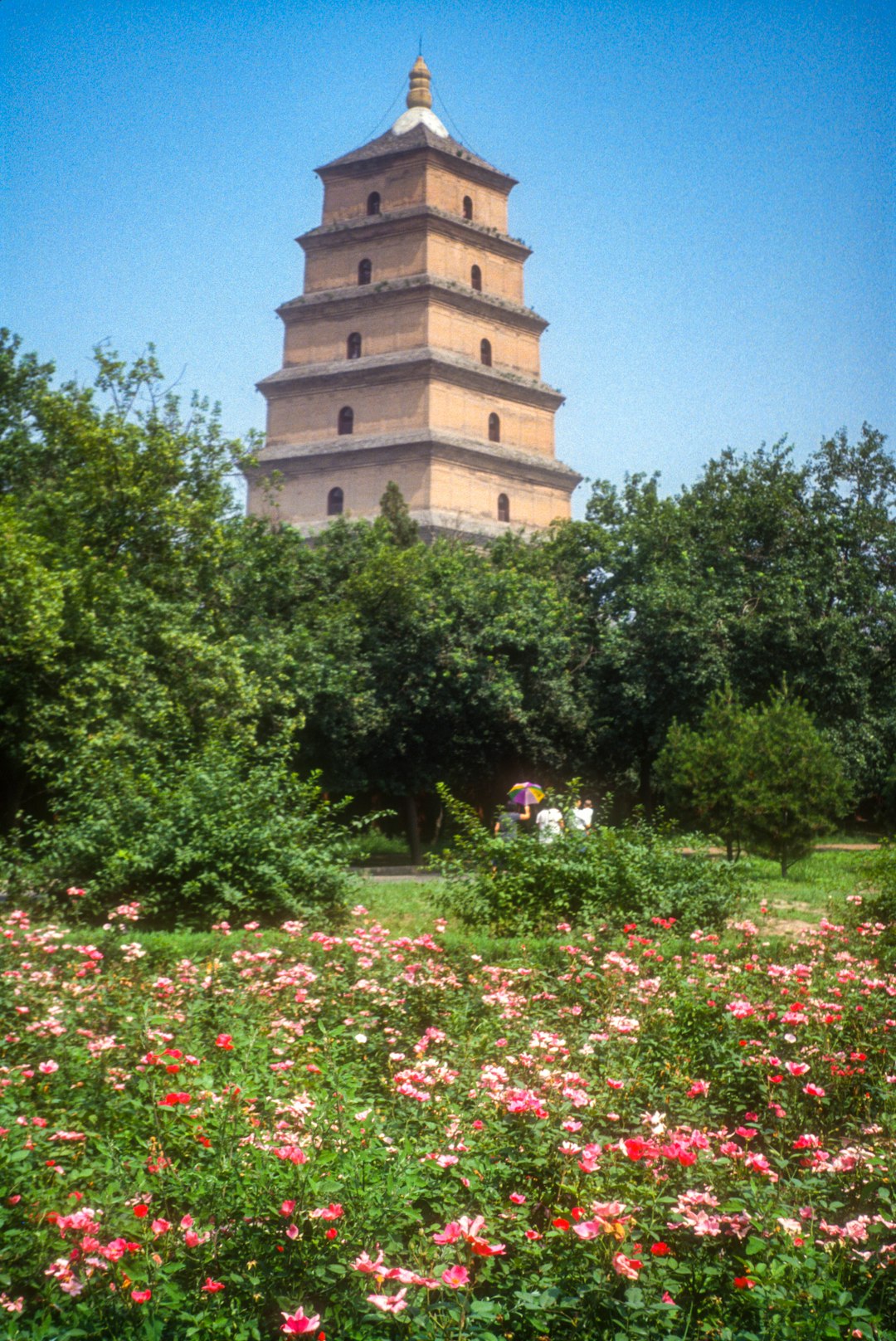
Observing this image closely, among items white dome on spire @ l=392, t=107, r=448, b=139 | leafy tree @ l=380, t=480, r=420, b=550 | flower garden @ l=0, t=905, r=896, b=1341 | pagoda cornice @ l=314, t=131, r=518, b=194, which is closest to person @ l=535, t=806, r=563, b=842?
flower garden @ l=0, t=905, r=896, b=1341

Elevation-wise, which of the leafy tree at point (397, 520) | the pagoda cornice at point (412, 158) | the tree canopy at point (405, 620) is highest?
the pagoda cornice at point (412, 158)

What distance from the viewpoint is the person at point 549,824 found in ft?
31.1

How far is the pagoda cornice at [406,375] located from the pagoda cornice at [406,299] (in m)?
1.55

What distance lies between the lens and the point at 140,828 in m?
9.25

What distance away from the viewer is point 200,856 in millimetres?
8625

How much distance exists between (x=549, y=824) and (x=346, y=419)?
25.0m

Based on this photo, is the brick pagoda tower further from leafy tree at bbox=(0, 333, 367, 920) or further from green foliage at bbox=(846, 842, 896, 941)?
green foliage at bbox=(846, 842, 896, 941)

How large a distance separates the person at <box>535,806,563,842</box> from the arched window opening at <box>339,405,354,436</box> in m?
22.8

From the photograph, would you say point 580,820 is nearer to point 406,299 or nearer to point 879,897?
point 879,897

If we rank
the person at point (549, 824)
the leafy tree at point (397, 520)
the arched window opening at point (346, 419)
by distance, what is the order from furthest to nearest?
the arched window opening at point (346, 419) < the leafy tree at point (397, 520) < the person at point (549, 824)

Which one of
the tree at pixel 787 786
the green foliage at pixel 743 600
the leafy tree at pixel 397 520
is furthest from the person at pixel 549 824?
the leafy tree at pixel 397 520

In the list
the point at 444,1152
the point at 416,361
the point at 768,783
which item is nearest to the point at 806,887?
the point at 768,783

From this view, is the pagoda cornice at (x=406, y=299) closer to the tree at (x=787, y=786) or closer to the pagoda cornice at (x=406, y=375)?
the pagoda cornice at (x=406, y=375)

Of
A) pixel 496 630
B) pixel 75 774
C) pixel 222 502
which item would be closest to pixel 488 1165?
pixel 75 774
